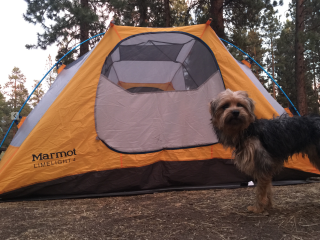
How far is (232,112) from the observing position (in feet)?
9.29

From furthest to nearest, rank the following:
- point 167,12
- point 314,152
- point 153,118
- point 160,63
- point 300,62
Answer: point 167,12 → point 300,62 → point 160,63 → point 153,118 → point 314,152

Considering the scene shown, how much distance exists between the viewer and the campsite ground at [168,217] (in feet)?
8.14

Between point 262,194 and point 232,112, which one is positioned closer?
point 232,112

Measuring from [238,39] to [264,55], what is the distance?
2079 cm

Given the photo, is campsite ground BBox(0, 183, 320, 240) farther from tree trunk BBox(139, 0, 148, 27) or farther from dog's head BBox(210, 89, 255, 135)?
tree trunk BBox(139, 0, 148, 27)

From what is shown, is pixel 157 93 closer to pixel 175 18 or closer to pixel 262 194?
pixel 262 194

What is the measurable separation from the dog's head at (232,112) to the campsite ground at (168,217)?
104 cm

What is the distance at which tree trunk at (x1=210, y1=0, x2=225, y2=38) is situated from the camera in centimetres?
882

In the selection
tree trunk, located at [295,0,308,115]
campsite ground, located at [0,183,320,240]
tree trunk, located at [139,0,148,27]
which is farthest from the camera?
tree trunk, located at [139,0,148,27]

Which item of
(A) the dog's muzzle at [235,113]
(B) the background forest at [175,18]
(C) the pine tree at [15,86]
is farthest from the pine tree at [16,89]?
(A) the dog's muzzle at [235,113]

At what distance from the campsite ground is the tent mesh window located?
1.94 meters

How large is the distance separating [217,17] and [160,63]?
17.4 feet

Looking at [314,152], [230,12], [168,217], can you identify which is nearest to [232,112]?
[314,152]

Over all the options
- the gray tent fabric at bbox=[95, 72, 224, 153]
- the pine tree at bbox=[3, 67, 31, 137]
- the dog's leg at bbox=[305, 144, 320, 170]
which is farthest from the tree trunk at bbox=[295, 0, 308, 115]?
the pine tree at bbox=[3, 67, 31, 137]
